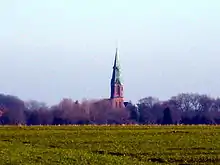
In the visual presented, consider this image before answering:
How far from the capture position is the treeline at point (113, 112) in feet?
372

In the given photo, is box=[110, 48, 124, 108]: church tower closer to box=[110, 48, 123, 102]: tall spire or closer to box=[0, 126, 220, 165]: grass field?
box=[110, 48, 123, 102]: tall spire

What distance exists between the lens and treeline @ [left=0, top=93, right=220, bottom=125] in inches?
4463

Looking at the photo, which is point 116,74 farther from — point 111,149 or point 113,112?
point 111,149

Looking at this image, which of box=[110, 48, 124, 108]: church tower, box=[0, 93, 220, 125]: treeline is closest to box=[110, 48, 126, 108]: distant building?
box=[110, 48, 124, 108]: church tower

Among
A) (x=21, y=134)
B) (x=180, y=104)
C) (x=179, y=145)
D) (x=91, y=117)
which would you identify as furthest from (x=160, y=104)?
(x=179, y=145)

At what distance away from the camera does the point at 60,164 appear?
1033 inches

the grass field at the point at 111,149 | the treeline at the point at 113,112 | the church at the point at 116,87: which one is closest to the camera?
the grass field at the point at 111,149

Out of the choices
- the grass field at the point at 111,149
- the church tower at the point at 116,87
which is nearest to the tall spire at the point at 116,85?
the church tower at the point at 116,87

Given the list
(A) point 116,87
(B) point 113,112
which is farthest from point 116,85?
(B) point 113,112

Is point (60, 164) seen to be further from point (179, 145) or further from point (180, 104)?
point (180, 104)

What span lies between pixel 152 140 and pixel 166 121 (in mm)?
68128

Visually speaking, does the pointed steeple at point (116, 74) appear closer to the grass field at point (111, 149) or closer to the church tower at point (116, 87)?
the church tower at point (116, 87)

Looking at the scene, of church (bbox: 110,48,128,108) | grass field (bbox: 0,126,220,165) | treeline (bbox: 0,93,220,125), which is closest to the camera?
grass field (bbox: 0,126,220,165)

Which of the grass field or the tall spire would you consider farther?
the tall spire
